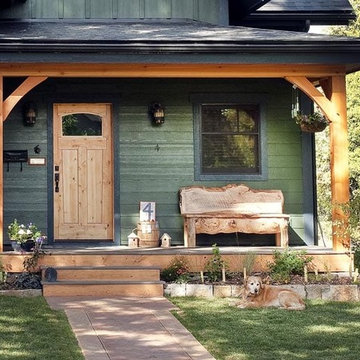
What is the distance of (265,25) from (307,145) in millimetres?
2650

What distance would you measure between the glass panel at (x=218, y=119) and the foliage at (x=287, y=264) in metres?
2.79

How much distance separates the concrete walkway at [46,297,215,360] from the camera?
6391 millimetres

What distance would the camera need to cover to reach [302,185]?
12305 millimetres

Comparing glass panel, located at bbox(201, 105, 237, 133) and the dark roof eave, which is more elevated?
the dark roof eave

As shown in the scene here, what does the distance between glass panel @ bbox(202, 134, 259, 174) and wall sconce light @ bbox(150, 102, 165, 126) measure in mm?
755

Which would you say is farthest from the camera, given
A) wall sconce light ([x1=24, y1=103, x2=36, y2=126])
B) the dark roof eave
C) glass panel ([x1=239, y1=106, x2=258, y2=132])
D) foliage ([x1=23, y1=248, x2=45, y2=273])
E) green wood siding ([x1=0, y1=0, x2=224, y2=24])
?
the dark roof eave

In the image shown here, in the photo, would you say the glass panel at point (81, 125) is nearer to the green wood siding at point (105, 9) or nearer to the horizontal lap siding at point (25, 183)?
the horizontal lap siding at point (25, 183)

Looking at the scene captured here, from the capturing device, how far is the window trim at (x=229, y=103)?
12.2 m

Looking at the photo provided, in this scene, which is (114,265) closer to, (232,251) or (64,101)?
(232,251)

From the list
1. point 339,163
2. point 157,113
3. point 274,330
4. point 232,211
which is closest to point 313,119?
point 339,163

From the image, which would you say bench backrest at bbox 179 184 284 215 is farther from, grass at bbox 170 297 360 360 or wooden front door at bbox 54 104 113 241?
grass at bbox 170 297 360 360

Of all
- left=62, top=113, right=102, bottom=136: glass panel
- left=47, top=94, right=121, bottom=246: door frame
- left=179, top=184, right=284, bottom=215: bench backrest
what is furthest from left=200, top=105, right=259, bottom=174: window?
left=62, top=113, right=102, bottom=136: glass panel

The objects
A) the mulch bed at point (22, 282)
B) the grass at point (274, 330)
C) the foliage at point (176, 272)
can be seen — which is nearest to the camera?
the grass at point (274, 330)

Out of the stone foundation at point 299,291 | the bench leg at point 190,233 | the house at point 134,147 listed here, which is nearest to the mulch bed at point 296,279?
the stone foundation at point 299,291
